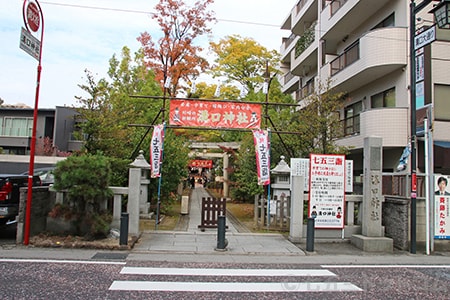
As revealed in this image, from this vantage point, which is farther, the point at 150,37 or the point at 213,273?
the point at 150,37

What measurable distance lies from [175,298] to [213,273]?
1515mm

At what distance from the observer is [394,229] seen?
9.27m

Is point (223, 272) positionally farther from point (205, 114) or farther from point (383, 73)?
point (383, 73)

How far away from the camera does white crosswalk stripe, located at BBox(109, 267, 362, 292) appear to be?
541cm

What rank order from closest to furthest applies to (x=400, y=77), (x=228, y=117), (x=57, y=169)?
(x=57, y=169) → (x=228, y=117) → (x=400, y=77)

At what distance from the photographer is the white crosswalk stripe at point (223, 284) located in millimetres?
5410

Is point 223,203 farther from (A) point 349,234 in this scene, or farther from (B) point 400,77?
(B) point 400,77

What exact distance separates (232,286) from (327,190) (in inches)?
194

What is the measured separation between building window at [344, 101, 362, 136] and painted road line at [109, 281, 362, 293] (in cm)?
1277

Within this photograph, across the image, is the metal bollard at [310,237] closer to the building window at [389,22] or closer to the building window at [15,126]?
the building window at [389,22]

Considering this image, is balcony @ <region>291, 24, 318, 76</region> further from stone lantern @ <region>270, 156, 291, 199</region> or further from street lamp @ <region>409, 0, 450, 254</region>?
street lamp @ <region>409, 0, 450, 254</region>

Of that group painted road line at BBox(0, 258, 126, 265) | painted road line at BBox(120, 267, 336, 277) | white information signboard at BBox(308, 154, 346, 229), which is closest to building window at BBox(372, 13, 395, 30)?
white information signboard at BBox(308, 154, 346, 229)

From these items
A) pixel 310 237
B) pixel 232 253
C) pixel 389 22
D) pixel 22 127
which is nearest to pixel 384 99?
pixel 389 22

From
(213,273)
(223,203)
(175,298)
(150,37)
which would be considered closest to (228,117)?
(223,203)
